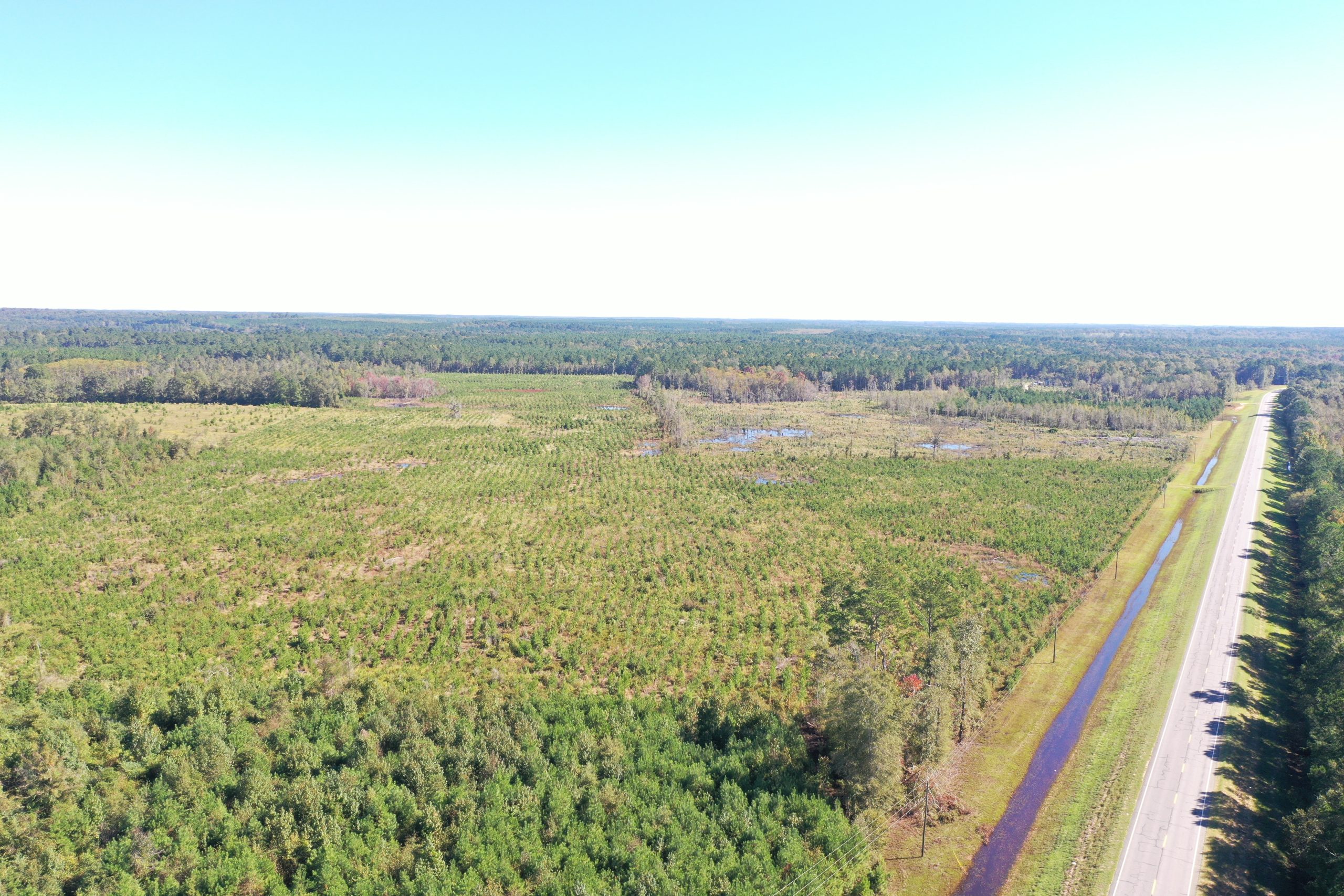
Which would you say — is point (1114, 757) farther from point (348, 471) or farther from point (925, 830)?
point (348, 471)

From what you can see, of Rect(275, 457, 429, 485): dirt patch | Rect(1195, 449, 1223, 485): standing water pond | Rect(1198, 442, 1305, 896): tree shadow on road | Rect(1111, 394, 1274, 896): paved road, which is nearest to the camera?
Rect(1198, 442, 1305, 896): tree shadow on road

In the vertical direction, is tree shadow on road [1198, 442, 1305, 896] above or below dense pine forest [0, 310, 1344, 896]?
below

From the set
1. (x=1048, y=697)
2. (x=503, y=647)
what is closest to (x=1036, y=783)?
(x=1048, y=697)

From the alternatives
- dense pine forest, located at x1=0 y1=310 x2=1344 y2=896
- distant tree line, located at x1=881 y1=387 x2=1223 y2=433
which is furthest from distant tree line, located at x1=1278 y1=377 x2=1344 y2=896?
distant tree line, located at x1=881 y1=387 x2=1223 y2=433

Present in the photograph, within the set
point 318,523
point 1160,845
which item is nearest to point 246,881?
point 1160,845

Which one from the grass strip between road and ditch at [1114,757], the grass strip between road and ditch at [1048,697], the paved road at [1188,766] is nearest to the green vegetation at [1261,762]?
the paved road at [1188,766]

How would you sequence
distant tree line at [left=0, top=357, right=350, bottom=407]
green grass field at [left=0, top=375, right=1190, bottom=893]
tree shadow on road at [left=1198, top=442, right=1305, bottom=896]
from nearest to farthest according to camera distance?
green grass field at [left=0, top=375, right=1190, bottom=893] < tree shadow on road at [left=1198, top=442, right=1305, bottom=896] < distant tree line at [left=0, top=357, right=350, bottom=407]

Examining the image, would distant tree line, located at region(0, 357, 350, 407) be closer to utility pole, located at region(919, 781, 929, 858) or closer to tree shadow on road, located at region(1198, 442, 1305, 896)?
utility pole, located at region(919, 781, 929, 858)

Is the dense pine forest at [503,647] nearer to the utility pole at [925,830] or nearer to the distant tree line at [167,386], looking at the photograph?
the utility pole at [925,830]
